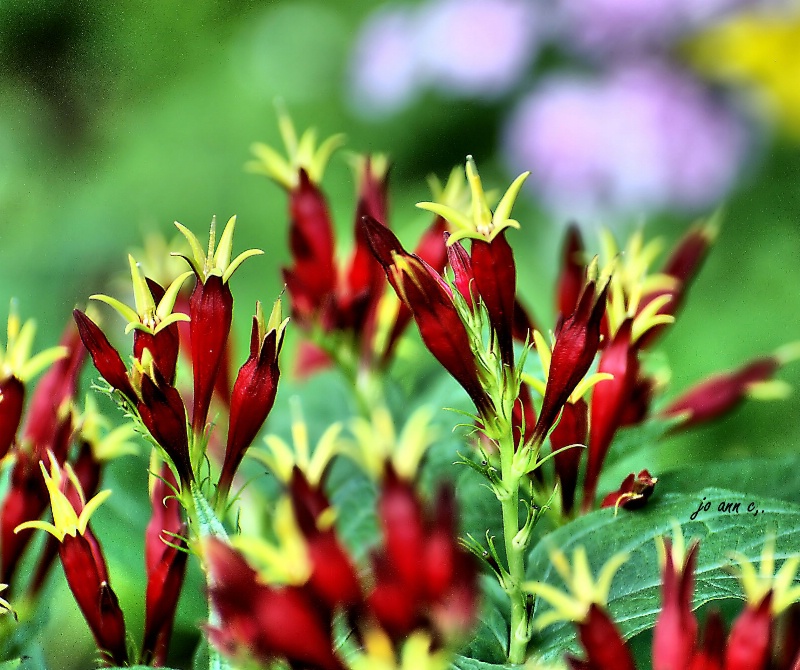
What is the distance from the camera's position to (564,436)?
0.37m

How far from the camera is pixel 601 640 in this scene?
291 mm

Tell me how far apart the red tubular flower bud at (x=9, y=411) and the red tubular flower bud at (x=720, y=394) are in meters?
0.30

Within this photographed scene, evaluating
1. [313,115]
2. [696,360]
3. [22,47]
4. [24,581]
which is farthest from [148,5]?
[24,581]

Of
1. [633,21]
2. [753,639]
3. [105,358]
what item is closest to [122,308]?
[105,358]

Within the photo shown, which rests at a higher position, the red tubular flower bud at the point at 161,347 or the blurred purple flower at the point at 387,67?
the blurred purple flower at the point at 387,67

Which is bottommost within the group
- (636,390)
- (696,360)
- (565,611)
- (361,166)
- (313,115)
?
(565,611)

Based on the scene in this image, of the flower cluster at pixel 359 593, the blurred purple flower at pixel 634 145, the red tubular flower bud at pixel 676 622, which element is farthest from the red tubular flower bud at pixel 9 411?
the blurred purple flower at pixel 634 145

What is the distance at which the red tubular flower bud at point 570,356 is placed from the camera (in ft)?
1.11

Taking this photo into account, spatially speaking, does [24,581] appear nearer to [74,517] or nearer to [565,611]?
[74,517]

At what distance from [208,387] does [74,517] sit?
0.07 meters

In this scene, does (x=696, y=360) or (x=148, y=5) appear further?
(x=148, y=5)

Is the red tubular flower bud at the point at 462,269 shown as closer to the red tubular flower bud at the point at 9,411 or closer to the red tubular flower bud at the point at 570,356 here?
the red tubular flower bud at the point at 570,356

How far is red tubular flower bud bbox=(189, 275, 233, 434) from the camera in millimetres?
360

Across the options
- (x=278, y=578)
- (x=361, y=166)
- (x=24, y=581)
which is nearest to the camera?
(x=278, y=578)
